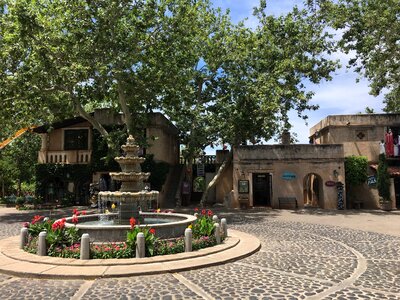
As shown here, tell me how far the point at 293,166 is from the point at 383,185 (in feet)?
22.4

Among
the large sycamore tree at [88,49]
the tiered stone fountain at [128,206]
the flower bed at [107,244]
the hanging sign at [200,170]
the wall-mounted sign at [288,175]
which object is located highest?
the large sycamore tree at [88,49]

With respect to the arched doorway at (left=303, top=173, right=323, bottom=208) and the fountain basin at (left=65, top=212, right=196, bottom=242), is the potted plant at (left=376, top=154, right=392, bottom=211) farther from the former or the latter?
the fountain basin at (left=65, top=212, right=196, bottom=242)

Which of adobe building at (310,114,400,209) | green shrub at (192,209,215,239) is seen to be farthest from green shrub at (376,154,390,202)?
green shrub at (192,209,215,239)

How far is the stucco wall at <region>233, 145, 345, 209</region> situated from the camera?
85.8 feet

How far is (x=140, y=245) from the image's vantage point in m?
9.15

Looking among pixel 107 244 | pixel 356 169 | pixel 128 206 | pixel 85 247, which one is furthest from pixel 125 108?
pixel 356 169

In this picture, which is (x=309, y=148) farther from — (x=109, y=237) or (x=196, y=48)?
(x=109, y=237)

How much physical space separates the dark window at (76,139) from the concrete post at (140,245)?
72.7 ft

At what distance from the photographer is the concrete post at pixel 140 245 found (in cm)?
913

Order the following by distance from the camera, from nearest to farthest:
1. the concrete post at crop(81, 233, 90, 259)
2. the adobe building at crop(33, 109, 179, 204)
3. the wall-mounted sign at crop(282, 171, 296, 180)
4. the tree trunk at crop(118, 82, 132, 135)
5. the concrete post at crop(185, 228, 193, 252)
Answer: the concrete post at crop(81, 233, 90, 259) → the concrete post at crop(185, 228, 193, 252) → the tree trunk at crop(118, 82, 132, 135) → the wall-mounted sign at crop(282, 171, 296, 180) → the adobe building at crop(33, 109, 179, 204)

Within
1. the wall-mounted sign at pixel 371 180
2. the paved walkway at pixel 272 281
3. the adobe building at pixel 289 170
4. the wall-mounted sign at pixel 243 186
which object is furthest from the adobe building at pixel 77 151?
the paved walkway at pixel 272 281

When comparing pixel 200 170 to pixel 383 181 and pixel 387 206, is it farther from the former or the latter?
pixel 387 206

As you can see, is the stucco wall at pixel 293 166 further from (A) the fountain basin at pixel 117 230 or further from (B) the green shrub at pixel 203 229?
(A) the fountain basin at pixel 117 230

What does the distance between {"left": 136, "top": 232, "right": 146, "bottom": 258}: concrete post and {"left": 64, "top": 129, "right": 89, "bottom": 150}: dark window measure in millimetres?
22162
